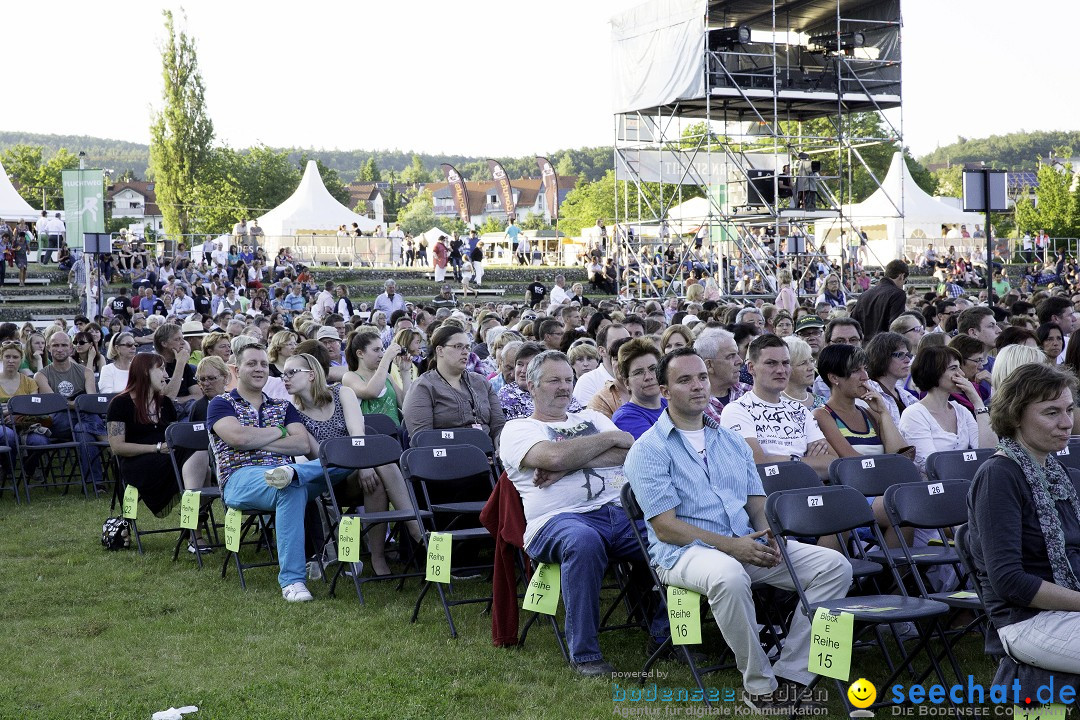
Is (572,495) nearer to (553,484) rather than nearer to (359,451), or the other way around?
(553,484)

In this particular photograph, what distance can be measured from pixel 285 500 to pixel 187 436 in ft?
4.49

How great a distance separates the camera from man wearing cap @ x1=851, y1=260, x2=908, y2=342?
34.7 ft

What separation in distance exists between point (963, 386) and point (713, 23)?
17.6 meters

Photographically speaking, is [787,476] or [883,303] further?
[883,303]

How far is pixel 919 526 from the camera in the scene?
4.69 metres

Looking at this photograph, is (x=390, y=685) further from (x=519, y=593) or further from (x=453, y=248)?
(x=453, y=248)

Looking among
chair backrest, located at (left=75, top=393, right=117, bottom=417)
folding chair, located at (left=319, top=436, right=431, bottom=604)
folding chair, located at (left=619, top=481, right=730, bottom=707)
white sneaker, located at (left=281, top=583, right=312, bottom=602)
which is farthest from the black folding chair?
chair backrest, located at (left=75, top=393, right=117, bottom=417)

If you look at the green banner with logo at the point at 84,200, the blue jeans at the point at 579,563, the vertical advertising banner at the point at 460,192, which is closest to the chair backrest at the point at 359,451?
the blue jeans at the point at 579,563

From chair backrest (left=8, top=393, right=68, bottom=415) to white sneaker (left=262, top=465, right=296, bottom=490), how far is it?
167 inches

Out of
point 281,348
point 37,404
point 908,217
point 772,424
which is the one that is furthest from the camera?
point 908,217

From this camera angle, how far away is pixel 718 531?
14.7 feet

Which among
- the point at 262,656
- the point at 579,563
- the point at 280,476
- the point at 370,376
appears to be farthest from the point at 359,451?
the point at 579,563

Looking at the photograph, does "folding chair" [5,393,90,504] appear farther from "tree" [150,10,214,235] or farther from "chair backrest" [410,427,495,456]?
"tree" [150,10,214,235]

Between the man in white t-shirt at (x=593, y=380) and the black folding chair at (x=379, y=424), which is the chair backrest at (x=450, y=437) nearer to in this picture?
the man in white t-shirt at (x=593, y=380)
